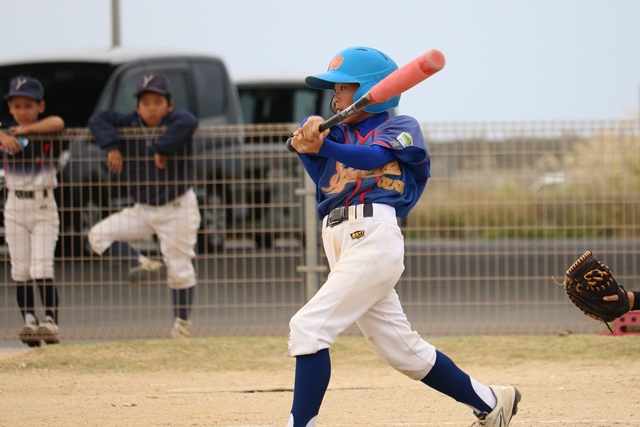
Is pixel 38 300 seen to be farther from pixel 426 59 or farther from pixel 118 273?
pixel 426 59

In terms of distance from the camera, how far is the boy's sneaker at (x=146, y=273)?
26.1ft

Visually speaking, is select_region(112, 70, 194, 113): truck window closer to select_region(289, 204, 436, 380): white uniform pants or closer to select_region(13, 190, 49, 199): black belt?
select_region(13, 190, 49, 199): black belt

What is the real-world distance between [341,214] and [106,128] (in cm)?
415

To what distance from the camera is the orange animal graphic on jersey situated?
15.6 feet

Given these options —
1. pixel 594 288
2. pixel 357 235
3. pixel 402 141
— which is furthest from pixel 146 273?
pixel 594 288

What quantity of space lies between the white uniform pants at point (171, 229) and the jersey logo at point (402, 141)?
13.1ft

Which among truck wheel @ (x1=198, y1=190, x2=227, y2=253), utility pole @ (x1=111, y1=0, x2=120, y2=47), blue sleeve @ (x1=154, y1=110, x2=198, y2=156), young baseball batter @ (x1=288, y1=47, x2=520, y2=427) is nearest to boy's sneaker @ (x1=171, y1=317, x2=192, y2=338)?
truck wheel @ (x1=198, y1=190, x2=227, y2=253)

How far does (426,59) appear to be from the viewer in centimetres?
404

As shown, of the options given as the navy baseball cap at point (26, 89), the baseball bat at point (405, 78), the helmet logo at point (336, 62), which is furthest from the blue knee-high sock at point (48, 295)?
the baseball bat at point (405, 78)

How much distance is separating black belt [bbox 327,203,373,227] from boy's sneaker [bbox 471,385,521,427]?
1057 millimetres

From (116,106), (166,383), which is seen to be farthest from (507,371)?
(116,106)

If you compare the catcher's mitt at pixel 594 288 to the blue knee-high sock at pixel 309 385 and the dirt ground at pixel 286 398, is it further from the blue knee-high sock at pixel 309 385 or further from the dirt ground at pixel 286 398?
the blue knee-high sock at pixel 309 385

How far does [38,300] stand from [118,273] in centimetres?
71

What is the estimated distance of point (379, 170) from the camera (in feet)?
15.6
